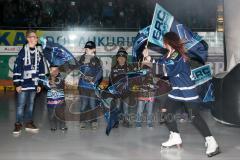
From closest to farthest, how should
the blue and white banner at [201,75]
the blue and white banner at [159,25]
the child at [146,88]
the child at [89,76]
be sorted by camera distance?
the blue and white banner at [159,25] → the child at [89,76] → the child at [146,88] → the blue and white banner at [201,75]

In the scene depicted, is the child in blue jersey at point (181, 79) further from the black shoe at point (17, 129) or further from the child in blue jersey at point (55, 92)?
the black shoe at point (17, 129)

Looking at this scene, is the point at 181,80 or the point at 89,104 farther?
the point at 89,104

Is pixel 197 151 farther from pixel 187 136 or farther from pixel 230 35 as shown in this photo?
pixel 230 35

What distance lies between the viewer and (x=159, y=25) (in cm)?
707

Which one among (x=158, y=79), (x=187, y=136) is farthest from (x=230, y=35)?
(x=187, y=136)

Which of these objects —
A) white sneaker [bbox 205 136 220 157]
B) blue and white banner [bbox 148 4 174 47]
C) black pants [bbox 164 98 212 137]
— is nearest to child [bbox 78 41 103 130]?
blue and white banner [bbox 148 4 174 47]

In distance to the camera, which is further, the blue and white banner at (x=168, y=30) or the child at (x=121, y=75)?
the child at (x=121, y=75)

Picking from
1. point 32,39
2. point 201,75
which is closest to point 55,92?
point 32,39

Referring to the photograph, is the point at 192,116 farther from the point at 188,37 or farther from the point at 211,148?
the point at 188,37

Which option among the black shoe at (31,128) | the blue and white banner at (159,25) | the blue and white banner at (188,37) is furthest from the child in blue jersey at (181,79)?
the black shoe at (31,128)

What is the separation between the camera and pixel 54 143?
6562mm

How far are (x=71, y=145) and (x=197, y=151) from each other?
1.73 m

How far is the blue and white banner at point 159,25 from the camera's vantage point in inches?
275

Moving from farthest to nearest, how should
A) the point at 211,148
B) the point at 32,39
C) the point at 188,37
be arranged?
the point at 188,37 → the point at 32,39 → the point at 211,148
